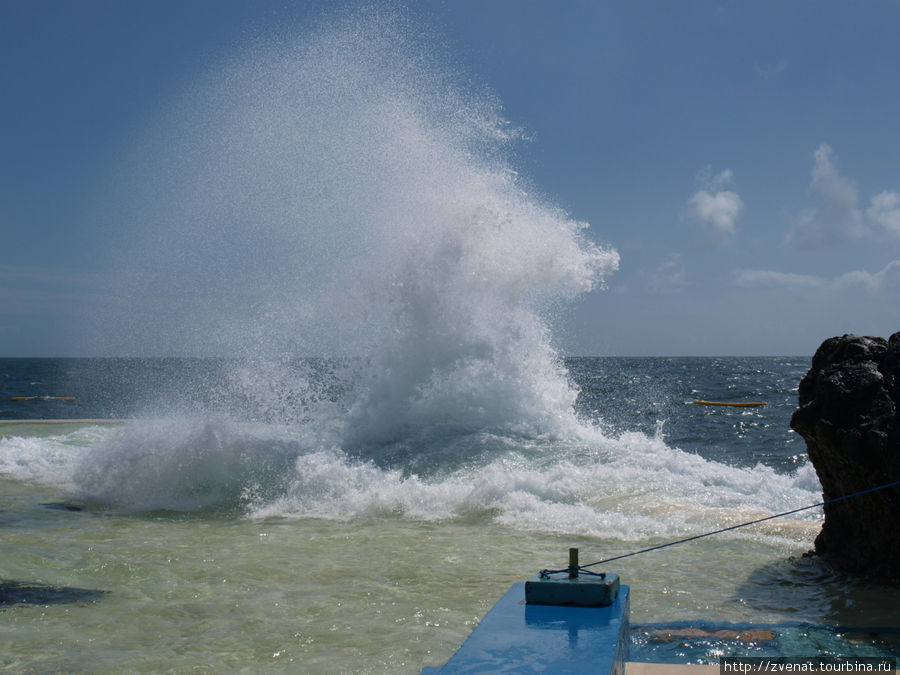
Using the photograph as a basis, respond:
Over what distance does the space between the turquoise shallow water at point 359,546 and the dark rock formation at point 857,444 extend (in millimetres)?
318

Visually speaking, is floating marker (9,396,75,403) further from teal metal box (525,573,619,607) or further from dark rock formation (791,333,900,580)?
teal metal box (525,573,619,607)

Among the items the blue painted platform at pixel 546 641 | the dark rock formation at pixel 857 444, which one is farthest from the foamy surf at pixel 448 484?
the blue painted platform at pixel 546 641

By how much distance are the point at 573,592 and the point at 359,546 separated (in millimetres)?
4387

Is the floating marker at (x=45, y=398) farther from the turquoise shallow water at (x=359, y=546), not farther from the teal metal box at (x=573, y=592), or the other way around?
the teal metal box at (x=573, y=592)

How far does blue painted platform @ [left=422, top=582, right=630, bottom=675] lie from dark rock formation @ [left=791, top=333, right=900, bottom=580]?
3.37m

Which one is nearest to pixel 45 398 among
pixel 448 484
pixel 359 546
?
pixel 448 484

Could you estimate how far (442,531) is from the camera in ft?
28.8

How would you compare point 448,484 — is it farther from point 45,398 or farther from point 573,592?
point 45,398

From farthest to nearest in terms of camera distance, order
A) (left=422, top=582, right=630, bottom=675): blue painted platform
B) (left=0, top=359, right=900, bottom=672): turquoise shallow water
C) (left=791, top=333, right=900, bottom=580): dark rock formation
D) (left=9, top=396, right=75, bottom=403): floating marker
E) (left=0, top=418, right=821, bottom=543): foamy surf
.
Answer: (left=9, top=396, right=75, bottom=403): floating marker, (left=0, top=418, right=821, bottom=543): foamy surf, (left=791, top=333, right=900, bottom=580): dark rock formation, (left=0, top=359, right=900, bottom=672): turquoise shallow water, (left=422, top=582, right=630, bottom=675): blue painted platform

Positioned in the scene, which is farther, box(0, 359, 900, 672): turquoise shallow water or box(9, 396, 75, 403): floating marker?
box(9, 396, 75, 403): floating marker

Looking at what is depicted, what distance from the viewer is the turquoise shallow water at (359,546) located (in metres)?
5.05

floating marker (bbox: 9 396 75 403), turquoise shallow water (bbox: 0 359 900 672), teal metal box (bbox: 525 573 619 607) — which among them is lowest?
turquoise shallow water (bbox: 0 359 900 672)

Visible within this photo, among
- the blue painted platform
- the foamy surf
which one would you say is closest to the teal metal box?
the blue painted platform

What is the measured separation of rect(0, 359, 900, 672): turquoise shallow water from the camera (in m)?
5.05
